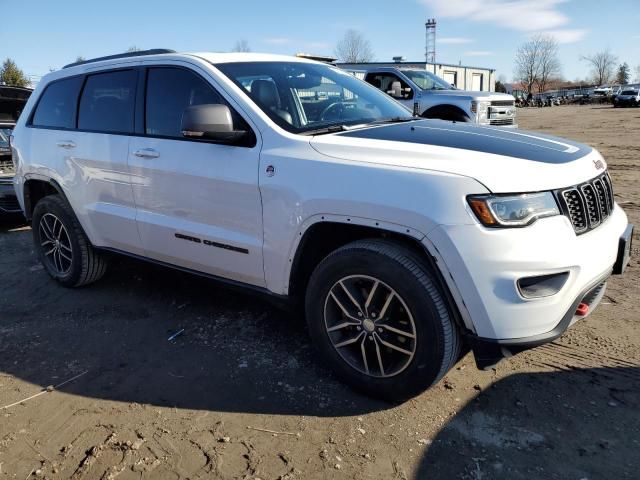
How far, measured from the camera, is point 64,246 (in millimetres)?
4918

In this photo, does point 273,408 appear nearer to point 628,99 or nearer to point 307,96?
point 307,96

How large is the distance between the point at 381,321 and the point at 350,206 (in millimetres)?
634

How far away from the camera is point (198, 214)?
3.53 m

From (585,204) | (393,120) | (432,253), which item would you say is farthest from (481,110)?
(432,253)

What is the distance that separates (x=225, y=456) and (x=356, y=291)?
1.06 metres

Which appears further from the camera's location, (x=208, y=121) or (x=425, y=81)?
(x=425, y=81)

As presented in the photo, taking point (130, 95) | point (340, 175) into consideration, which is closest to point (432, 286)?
point (340, 175)

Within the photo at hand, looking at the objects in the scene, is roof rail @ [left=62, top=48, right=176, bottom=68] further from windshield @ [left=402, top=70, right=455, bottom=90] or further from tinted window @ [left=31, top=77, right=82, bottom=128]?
windshield @ [left=402, top=70, right=455, bottom=90]

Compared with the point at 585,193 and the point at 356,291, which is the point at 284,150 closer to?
the point at 356,291

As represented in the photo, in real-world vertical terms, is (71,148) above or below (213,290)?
above

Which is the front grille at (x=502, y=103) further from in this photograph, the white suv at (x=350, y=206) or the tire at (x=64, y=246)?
the tire at (x=64, y=246)

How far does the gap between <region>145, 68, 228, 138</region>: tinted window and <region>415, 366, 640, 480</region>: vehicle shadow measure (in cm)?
244

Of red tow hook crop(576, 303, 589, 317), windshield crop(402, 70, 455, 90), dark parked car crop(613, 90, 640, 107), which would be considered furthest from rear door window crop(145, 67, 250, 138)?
dark parked car crop(613, 90, 640, 107)

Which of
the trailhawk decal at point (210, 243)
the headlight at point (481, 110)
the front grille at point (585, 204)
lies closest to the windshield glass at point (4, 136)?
the trailhawk decal at point (210, 243)
